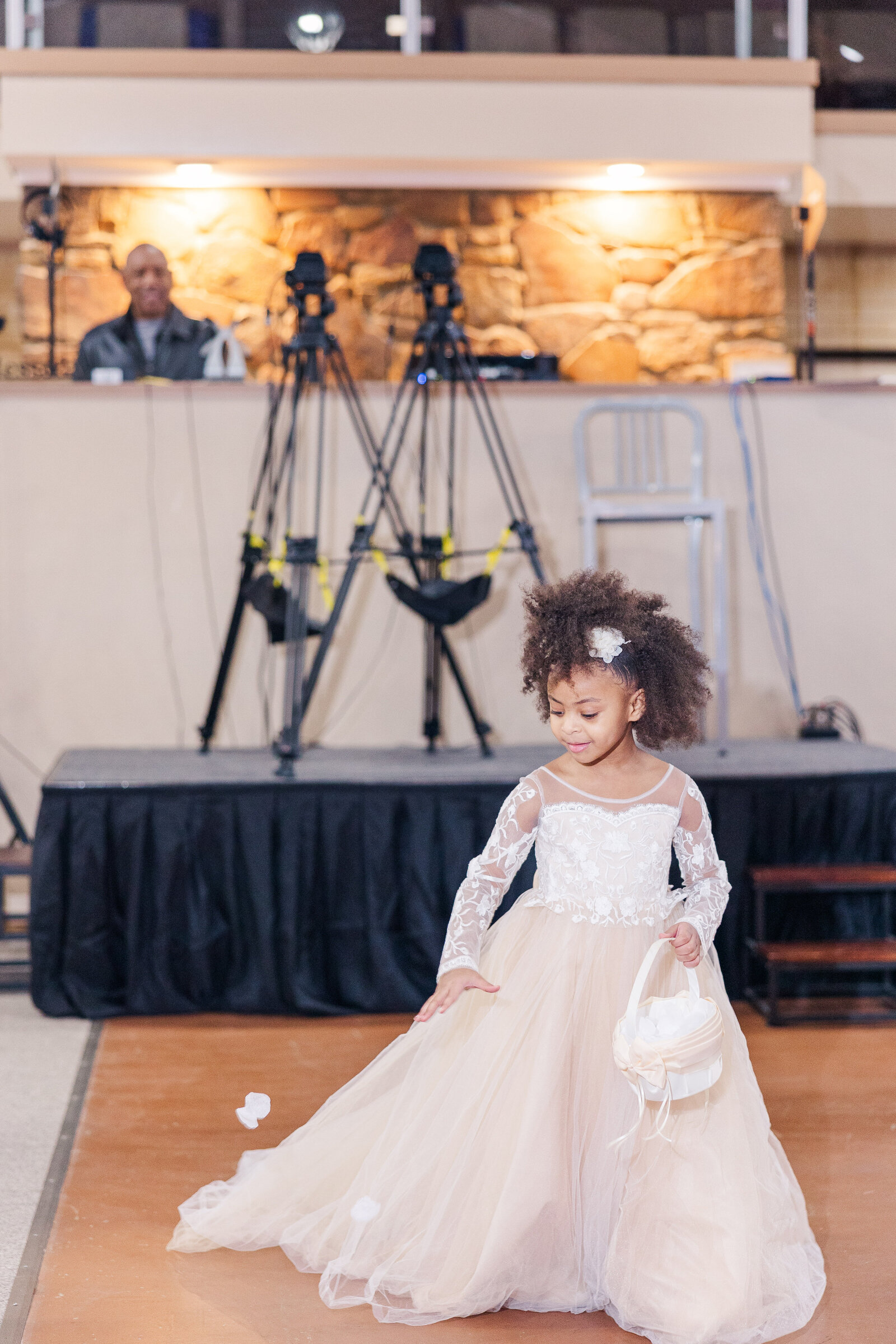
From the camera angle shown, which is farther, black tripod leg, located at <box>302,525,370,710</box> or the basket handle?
black tripod leg, located at <box>302,525,370,710</box>

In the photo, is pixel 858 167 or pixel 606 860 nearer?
pixel 606 860

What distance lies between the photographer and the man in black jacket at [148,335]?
14.0 ft

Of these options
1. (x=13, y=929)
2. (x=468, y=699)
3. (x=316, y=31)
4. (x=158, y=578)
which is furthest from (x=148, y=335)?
(x=13, y=929)

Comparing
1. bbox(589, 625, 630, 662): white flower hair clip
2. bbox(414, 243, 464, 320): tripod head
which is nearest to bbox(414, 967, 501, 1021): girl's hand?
bbox(589, 625, 630, 662): white flower hair clip

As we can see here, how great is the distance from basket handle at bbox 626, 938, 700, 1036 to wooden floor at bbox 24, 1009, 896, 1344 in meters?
0.44

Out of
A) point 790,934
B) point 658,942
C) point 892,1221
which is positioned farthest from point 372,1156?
point 790,934

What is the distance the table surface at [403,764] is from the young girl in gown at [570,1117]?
114cm

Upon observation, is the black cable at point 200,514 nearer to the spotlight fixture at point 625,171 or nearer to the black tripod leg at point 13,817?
the black tripod leg at point 13,817

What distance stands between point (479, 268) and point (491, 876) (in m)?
3.95

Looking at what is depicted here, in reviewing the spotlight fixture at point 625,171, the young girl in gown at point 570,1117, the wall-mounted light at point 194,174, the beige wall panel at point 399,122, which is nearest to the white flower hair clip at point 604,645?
the young girl in gown at point 570,1117

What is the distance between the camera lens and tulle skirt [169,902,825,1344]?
1726 mm

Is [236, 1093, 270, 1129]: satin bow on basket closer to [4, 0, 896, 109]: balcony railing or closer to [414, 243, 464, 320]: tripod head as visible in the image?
[414, 243, 464, 320]: tripod head

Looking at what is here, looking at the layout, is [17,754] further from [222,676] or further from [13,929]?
[222,676]

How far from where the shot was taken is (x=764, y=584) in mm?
4094
